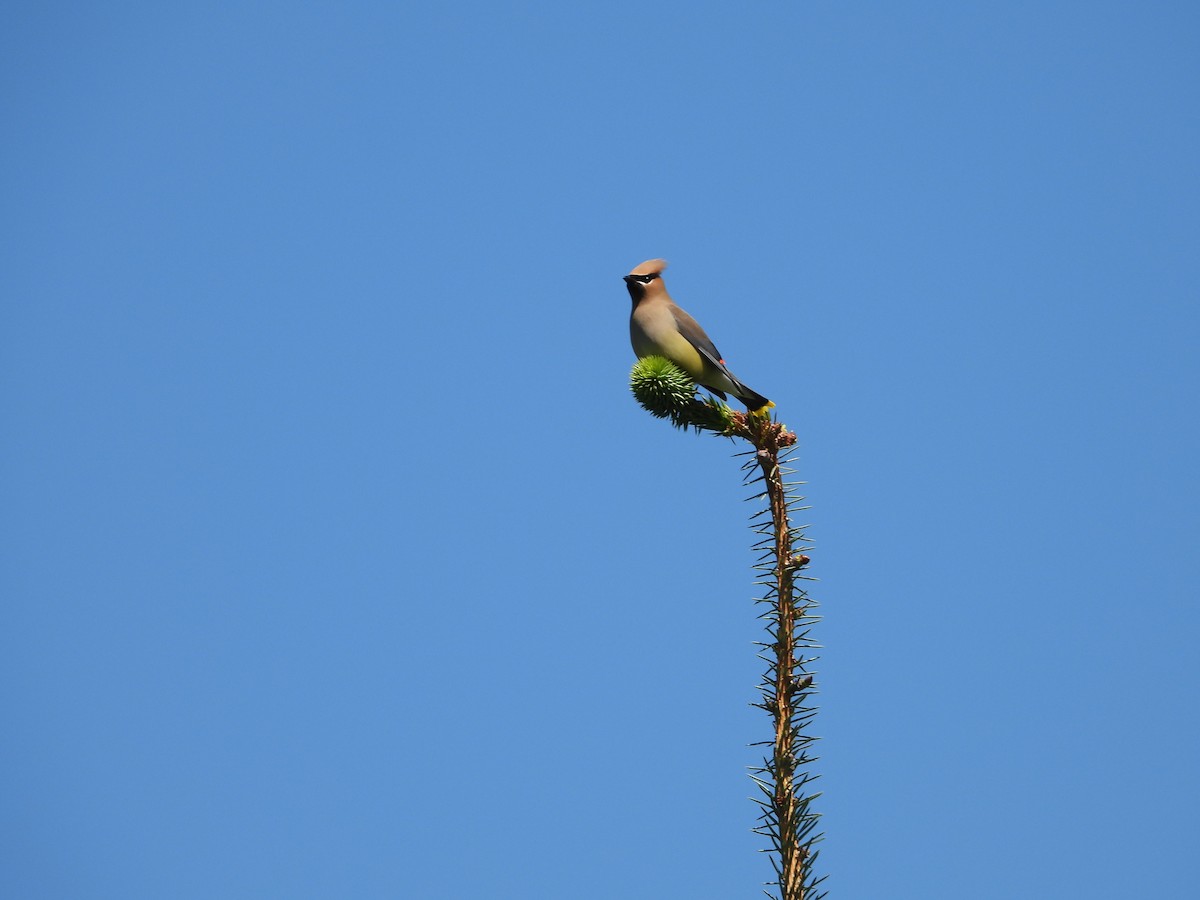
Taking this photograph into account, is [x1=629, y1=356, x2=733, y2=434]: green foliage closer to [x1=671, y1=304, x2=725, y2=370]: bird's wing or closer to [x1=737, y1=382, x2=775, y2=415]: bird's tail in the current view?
[x1=671, y1=304, x2=725, y2=370]: bird's wing

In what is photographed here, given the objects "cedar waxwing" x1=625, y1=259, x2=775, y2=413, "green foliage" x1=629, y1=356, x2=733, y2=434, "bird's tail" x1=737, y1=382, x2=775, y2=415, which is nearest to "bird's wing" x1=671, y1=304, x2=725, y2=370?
"cedar waxwing" x1=625, y1=259, x2=775, y2=413

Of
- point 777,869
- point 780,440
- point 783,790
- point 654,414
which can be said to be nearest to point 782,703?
point 783,790

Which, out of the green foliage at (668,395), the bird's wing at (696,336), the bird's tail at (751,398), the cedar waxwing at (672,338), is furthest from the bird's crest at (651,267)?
the green foliage at (668,395)

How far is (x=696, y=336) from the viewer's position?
645 cm

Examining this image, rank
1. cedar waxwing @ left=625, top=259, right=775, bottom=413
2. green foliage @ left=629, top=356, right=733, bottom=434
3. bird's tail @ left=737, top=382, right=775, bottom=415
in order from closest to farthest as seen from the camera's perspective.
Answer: green foliage @ left=629, top=356, right=733, bottom=434
cedar waxwing @ left=625, top=259, right=775, bottom=413
bird's tail @ left=737, top=382, right=775, bottom=415

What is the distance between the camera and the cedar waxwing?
6.34m

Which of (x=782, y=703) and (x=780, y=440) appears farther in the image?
(x=780, y=440)

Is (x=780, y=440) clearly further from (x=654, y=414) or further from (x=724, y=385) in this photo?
(x=724, y=385)

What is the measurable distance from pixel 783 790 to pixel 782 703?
261mm

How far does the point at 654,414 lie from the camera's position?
Answer: 5.11 meters

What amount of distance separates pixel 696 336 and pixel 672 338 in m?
0.19


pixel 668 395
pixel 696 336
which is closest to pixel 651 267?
pixel 696 336

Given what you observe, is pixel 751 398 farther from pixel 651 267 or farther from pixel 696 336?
pixel 651 267

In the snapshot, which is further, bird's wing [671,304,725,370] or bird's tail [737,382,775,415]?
bird's tail [737,382,775,415]
